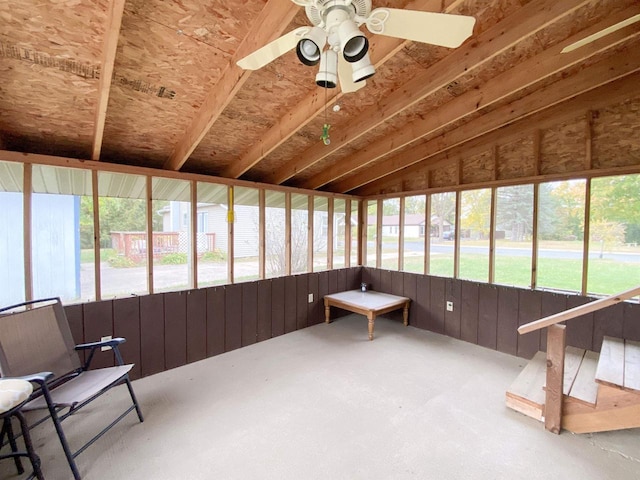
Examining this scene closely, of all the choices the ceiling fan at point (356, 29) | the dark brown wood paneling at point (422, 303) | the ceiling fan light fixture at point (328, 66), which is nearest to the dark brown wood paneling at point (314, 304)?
the dark brown wood paneling at point (422, 303)

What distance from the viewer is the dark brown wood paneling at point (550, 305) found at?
3.25m

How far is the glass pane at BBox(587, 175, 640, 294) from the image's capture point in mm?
2906

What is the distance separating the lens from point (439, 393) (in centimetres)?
276

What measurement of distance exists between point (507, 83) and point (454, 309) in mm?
2927

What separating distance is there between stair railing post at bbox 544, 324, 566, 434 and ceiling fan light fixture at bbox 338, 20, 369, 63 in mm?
2441

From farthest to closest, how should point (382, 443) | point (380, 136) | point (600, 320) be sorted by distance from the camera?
point (380, 136) → point (600, 320) → point (382, 443)

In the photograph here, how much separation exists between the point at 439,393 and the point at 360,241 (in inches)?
126

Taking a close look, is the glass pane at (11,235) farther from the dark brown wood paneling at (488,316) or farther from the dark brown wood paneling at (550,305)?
the dark brown wood paneling at (550,305)

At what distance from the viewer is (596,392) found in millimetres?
2281

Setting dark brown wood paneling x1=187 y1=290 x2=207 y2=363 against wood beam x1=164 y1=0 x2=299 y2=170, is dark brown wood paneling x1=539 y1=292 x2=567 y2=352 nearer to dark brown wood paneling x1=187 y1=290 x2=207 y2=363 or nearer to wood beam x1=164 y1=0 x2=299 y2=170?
wood beam x1=164 y1=0 x2=299 y2=170

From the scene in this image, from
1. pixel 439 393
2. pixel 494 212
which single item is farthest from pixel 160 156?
pixel 494 212

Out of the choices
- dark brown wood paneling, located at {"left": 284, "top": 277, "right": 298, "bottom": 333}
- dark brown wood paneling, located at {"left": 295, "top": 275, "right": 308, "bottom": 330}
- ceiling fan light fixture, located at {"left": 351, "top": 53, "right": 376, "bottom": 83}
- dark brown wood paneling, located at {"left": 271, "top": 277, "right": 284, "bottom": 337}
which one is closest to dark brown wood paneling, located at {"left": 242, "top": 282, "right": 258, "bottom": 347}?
dark brown wood paneling, located at {"left": 271, "top": 277, "right": 284, "bottom": 337}

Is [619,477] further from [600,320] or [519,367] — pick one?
[600,320]

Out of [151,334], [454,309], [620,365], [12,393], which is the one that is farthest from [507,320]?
[12,393]
